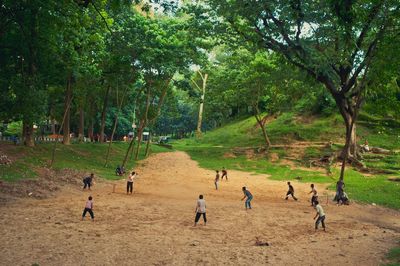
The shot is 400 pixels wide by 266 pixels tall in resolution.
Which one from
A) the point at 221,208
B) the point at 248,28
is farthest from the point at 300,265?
the point at 248,28

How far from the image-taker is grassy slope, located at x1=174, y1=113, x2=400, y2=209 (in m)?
30.0

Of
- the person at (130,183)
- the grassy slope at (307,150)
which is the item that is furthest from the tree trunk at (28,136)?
the grassy slope at (307,150)

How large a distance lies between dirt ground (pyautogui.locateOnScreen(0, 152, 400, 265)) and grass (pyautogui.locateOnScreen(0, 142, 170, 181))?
13.2ft

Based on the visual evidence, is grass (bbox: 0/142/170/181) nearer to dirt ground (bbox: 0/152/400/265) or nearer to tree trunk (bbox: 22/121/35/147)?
tree trunk (bbox: 22/121/35/147)

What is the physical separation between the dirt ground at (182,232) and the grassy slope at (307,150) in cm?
510

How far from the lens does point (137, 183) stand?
1239 inches

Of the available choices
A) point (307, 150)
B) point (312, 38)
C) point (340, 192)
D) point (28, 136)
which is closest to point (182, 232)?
point (340, 192)

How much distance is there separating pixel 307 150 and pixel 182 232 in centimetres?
3320

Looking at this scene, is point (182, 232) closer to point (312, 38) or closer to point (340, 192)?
point (340, 192)

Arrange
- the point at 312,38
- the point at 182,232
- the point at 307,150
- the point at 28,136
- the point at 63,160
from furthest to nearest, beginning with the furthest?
the point at 307,150, the point at 28,136, the point at 63,160, the point at 312,38, the point at 182,232

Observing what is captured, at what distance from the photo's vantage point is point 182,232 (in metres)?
16.6

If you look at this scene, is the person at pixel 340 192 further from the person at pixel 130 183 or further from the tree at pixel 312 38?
the person at pixel 130 183

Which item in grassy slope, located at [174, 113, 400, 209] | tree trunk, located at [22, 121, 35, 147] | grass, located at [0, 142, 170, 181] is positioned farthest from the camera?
tree trunk, located at [22, 121, 35, 147]

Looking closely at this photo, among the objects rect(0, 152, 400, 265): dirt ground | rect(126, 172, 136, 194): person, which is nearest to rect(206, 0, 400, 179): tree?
rect(0, 152, 400, 265): dirt ground
